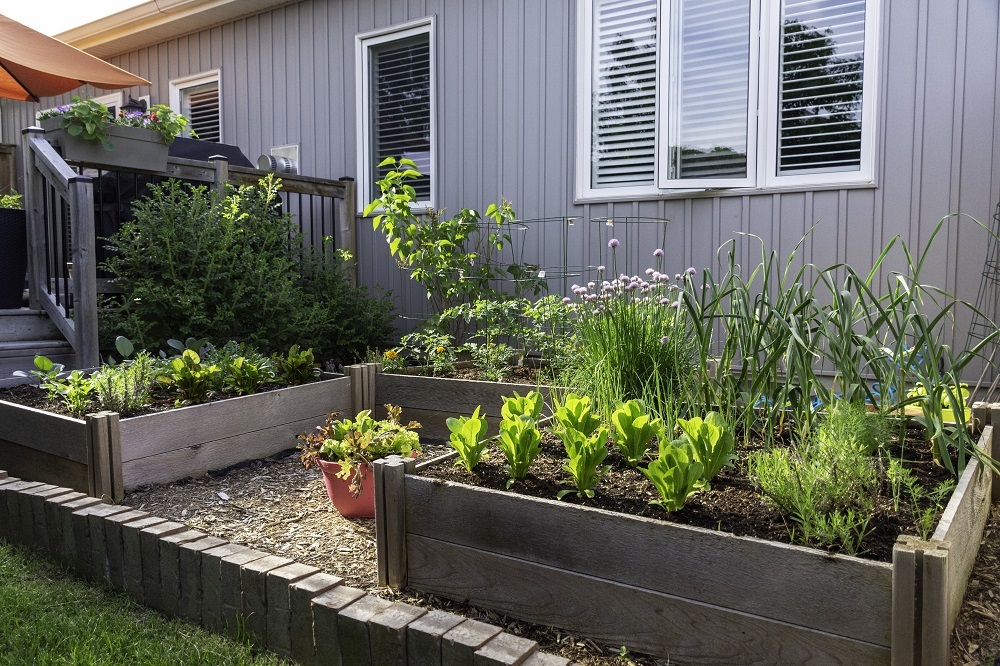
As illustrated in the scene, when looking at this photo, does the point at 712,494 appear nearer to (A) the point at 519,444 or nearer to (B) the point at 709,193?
(A) the point at 519,444

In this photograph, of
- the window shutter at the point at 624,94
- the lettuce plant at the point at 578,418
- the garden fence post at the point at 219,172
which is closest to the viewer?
the lettuce plant at the point at 578,418

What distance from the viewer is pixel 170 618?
1.97 m

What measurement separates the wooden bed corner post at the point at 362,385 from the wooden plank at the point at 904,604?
2.96 m

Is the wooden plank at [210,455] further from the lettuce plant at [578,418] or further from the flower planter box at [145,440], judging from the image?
the lettuce plant at [578,418]

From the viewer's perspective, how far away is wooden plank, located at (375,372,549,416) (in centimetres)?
372

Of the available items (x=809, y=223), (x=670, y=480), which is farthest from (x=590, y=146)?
(x=670, y=480)

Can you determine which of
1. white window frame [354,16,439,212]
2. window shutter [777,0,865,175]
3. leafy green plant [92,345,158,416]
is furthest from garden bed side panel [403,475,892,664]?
white window frame [354,16,439,212]

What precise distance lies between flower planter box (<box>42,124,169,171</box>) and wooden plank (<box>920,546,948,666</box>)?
194 inches

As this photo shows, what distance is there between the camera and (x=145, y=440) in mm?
3049

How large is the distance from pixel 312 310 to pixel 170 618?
9.77 ft

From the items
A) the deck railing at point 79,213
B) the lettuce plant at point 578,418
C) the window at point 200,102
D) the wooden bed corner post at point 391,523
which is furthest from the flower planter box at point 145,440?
the window at point 200,102

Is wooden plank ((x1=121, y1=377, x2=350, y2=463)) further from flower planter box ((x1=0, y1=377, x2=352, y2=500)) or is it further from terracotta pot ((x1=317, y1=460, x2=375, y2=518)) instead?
terracotta pot ((x1=317, y1=460, x2=375, y2=518))

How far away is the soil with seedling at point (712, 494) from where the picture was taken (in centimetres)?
178

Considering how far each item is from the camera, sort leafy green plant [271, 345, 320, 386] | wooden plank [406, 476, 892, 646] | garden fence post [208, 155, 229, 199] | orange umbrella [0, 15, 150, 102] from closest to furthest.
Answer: wooden plank [406, 476, 892, 646] → orange umbrella [0, 15, 150, 102] → leafy green plant [271, 345, 320, 386] → garden fence post [208, 155, 229, 199]
